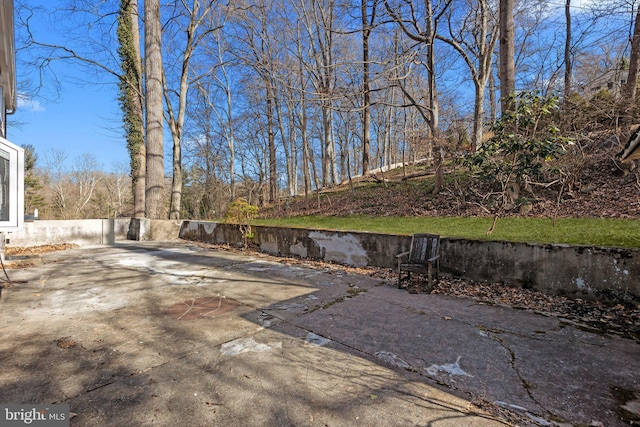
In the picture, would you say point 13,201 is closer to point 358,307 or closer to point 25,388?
point 25,388

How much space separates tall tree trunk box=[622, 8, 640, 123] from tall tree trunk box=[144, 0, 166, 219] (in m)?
14.6

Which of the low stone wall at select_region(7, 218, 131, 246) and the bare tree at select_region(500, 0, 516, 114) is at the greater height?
the bare tree at select_region(500, 0, 516, 114)

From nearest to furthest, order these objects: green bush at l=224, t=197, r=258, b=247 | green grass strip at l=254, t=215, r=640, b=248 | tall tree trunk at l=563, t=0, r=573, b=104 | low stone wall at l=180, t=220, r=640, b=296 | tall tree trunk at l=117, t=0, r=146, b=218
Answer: low stone wall at l=180, t=220, r=640, b=296
green grass strip at l=254, t=215, r=640, b=248
green bush at l=224, t=197, r=258, b=247
tall tree trunk at l=563, t=0, r=573, b=104
tall tree trunk at l=117, t=0, r=146, b=218

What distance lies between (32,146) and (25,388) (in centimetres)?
3043

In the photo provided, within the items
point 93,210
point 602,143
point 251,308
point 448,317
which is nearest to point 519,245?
point 448,317

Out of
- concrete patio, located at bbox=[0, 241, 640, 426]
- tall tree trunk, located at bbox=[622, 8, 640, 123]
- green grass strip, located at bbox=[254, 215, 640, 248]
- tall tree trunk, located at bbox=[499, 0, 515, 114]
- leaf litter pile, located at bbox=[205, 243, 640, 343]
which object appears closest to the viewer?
concrete patio, located at bbox=[0, 241, 640, 426]

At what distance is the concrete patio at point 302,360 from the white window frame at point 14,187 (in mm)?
1053

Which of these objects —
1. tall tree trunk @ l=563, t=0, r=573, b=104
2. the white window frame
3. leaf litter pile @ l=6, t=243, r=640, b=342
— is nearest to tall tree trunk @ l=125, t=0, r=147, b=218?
the white window frame

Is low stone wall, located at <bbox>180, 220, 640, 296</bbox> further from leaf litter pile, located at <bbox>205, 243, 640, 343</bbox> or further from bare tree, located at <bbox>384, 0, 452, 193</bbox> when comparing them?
bare tree, located at <bbox>384, 0, 452, 193</bbox>

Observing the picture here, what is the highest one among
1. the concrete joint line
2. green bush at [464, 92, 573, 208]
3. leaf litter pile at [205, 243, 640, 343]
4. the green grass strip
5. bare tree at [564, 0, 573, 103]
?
bare tree at [564, 0, 573, 103]

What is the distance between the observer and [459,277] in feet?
16.4

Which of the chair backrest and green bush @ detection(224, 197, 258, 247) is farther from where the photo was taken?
green bush @ detection(224, 197, 258, 247)

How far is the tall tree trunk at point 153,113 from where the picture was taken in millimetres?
10922

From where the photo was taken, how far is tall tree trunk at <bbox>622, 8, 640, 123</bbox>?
7910 mm
